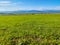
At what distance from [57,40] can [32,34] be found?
8.36ft

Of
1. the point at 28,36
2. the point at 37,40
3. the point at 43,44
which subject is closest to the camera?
the point at 43,44

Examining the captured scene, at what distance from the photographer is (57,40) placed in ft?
40.1

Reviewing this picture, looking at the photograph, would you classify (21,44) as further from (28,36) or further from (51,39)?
(51,39)

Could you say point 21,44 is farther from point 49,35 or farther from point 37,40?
point 49,35

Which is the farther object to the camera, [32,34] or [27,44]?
[32,34]

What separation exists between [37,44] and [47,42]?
31.1 inches

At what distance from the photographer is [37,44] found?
1191cm

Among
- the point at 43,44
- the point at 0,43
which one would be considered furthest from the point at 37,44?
the point at 0,43

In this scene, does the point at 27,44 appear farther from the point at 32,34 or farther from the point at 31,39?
the point at 32,34

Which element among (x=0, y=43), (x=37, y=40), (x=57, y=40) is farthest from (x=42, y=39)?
(x=0, y=43)

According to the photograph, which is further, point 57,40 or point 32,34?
point 32,34

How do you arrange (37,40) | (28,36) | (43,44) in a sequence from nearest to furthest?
(43,44) → (37,40) → (28,36)

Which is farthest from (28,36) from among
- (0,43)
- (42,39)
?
(0,43)

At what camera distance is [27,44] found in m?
12.1
